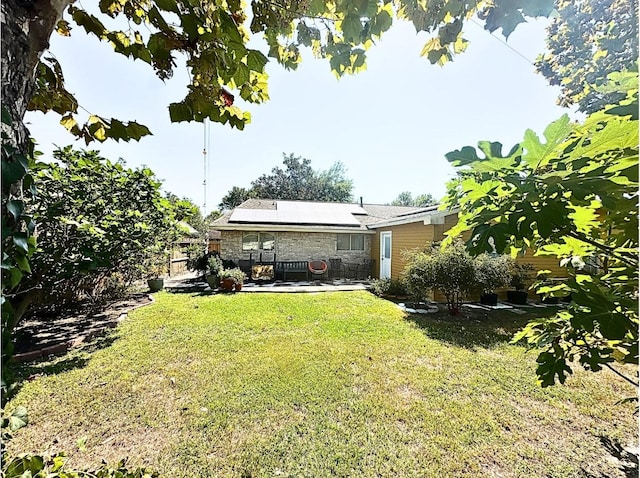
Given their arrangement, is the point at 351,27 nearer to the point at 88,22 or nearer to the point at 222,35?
the point at 222,35

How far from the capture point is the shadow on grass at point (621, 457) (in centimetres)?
241

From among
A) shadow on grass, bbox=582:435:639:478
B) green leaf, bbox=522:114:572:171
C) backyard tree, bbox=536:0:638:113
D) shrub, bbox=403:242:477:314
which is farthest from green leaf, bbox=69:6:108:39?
A: shrub, bbox=403:242:477:314

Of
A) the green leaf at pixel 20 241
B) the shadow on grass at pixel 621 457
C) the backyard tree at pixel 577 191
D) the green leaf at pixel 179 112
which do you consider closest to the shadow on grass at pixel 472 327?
the shadow on grass at pixel 621 457

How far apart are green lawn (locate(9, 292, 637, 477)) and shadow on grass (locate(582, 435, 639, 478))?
53mm

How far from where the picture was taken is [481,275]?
24.0 ft

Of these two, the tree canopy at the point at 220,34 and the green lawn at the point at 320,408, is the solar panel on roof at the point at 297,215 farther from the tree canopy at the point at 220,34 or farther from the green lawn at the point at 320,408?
the tree canopy at the point at 220,34

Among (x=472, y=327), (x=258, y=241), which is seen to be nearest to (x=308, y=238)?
(x=258, y=241)

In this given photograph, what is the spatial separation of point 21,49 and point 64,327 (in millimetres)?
7368

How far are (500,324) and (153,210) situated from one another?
826 centimetres

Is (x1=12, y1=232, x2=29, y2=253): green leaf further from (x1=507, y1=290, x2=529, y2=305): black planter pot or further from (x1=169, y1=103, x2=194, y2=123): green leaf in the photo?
(x1=507, y1=290, x2=529, y2=305): black planter pot

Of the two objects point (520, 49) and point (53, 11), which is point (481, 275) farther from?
point (53, 11)

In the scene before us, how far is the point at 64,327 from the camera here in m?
6.12

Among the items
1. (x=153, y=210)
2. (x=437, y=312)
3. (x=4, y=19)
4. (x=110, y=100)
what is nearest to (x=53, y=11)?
(x=4, y=19)

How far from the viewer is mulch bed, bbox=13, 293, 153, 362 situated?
15.9 feet
